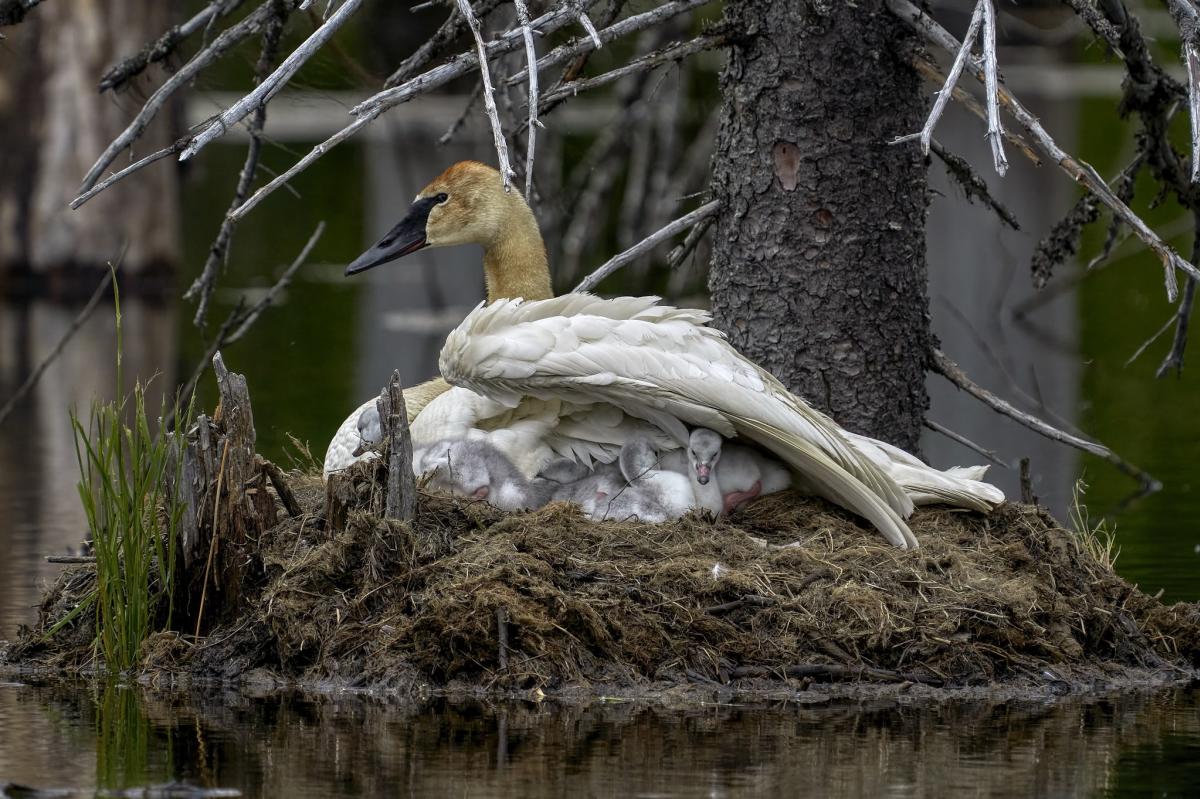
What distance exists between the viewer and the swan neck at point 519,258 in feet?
24.5

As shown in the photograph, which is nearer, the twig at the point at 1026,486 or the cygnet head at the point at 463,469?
the cygnet head at the point at 463,469

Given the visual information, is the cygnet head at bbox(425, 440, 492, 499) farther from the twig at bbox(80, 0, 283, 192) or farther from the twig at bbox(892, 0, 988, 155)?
the twig at bbox(892, 0, 988, 155)

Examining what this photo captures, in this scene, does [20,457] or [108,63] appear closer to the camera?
[20,457]

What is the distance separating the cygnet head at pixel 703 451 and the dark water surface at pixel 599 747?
1.12 m

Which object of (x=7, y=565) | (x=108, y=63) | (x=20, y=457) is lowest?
(x=7, y=565)

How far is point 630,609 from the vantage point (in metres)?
5.76

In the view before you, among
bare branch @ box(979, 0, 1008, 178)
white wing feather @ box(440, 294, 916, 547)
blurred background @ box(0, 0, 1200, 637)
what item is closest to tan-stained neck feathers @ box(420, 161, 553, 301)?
blurred background @ box(0, 0, 1200, 637)

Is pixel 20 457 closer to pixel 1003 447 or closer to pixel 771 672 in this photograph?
pixel 1003 447

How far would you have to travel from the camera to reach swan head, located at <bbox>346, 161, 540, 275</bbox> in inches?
292

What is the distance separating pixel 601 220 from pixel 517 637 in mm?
→ 9769

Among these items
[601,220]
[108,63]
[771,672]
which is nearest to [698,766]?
[771,672]

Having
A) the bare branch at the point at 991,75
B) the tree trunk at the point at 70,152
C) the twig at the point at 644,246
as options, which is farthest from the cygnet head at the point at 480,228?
the tree trunk at the point at 70,152

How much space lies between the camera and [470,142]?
27.9 metres

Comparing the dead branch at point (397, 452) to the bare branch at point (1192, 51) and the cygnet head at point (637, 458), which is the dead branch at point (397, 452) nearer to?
the cygnet head at point (637, 458)
